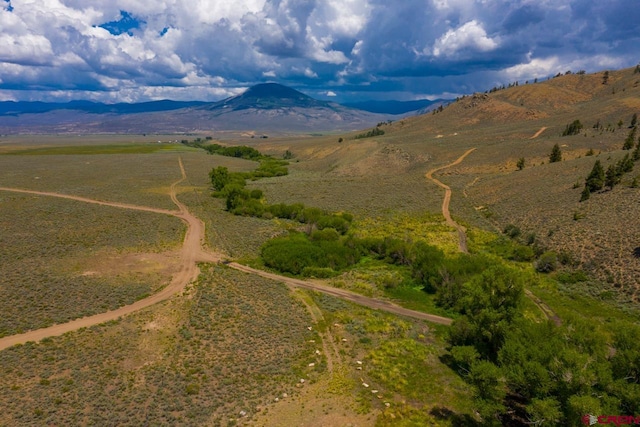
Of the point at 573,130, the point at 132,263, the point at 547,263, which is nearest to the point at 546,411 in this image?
the point at 547,263

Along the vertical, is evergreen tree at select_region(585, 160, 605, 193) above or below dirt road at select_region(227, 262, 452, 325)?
above

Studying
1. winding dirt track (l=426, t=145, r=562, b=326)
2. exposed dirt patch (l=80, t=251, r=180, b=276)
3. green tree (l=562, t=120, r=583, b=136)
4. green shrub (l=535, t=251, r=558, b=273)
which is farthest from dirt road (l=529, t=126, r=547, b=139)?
exposed dirt patch (l=80, t=251, r=180, b=276)

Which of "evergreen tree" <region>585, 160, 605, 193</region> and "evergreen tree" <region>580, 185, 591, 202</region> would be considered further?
"evergreen tree" <region>585, 160, 605, 193</region>

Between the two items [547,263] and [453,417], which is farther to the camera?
[547,263]

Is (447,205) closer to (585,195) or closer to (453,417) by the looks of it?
(585,195)

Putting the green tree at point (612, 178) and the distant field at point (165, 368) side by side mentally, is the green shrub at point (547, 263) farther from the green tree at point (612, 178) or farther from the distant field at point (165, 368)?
the distant field at point (165, 368)

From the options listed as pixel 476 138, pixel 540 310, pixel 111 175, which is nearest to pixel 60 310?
pixel 540 310

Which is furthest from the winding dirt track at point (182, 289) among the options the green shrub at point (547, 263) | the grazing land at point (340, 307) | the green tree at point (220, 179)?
the green tree at point (220, 179)

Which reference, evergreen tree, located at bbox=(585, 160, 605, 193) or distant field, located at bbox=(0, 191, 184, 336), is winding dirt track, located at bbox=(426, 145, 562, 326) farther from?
distant field, located at bbox=(0, 191, 184, 336)

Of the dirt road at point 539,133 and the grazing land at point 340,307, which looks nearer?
the grazing land at point 340,307
